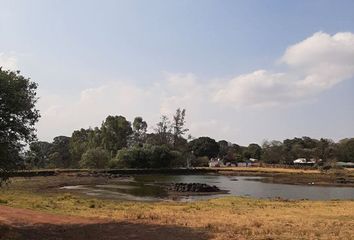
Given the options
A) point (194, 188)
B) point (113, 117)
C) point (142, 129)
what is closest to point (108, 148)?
point (113, 117)

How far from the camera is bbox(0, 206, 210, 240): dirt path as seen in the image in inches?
917

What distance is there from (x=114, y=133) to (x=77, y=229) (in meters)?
145

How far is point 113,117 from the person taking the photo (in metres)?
171

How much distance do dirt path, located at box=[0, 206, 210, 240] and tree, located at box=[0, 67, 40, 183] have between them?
326 centimetres

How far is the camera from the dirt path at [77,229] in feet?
76.4

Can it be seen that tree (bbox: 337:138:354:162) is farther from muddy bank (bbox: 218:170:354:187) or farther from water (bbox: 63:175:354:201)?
water (bbox: 63:175:354:201)

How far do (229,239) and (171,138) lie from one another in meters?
162

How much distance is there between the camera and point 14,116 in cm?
2716

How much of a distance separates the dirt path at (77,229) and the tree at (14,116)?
3260 millimetres

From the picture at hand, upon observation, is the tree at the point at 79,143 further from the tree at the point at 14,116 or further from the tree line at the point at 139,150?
the tree at the point at 14,116

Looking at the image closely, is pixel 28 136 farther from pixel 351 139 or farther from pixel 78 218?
pixel 351 139

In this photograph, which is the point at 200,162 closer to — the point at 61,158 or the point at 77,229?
the point at 61,158

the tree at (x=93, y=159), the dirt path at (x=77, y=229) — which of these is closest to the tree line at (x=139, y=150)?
the tree at (x=93, y=159)

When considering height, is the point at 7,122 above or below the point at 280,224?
above
